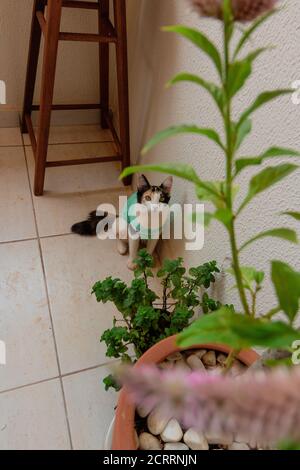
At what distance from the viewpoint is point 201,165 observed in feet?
3.25

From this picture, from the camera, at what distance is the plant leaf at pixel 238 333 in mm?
284

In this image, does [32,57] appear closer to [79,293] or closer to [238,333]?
[79,293]

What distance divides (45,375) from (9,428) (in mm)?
152

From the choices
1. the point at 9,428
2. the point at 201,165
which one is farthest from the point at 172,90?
the point at 9,428

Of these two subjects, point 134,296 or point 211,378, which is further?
point 134,296

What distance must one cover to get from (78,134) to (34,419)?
1328mm

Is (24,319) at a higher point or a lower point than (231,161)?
lower

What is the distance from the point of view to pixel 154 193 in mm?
1080

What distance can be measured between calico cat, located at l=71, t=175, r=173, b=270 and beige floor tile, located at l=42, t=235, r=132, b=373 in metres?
0.05

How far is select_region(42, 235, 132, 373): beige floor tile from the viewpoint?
42.8 inches

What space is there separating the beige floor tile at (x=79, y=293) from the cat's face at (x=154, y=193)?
1.06ft

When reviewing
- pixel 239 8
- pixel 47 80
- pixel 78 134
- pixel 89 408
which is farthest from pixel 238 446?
pixel 78 134
